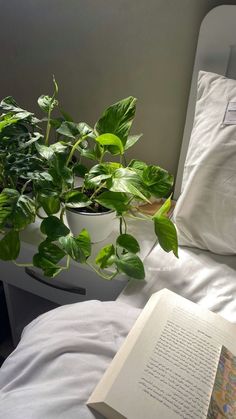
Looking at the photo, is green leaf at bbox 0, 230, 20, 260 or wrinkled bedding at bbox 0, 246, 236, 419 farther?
green leaf at bbox 0, 230, 20, 260

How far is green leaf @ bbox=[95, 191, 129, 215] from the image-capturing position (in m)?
0.60

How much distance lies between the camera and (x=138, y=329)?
0.49m

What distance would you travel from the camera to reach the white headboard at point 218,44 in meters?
0.69

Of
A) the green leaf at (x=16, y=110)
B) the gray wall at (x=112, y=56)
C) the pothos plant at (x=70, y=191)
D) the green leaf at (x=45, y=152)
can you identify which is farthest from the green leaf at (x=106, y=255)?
the gray wall at (x=112, y=56)

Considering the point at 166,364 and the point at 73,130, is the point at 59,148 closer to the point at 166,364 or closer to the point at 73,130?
the point at 73,130

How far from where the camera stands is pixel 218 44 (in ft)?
2.34

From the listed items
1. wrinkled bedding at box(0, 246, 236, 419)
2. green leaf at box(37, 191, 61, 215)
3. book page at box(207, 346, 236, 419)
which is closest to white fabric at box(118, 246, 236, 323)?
wrinkled bedding at box(0, 246, 236, 419)

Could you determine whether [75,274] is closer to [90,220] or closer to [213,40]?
[90,220]

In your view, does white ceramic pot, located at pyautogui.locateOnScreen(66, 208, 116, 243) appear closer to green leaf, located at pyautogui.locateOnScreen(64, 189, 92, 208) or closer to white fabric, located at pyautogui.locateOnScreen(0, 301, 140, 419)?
green leaf, located at pyautogui.locateOnScreen(64, 189, 92, 208)

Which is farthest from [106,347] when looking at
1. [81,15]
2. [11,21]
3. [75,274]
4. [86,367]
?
[11,21]

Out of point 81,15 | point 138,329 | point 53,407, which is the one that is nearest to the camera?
point 53,407

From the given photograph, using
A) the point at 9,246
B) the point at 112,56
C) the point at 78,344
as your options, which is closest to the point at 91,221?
the point at 9,246

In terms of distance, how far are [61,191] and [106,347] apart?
31cm

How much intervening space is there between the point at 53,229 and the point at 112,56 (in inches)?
21.6
